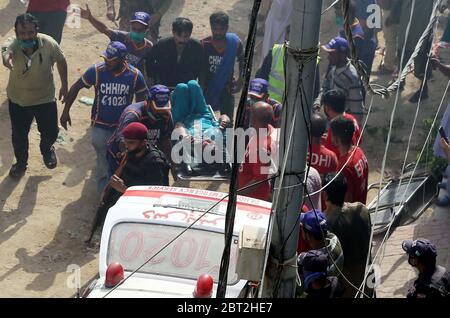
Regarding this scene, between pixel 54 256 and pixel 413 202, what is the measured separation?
13.7 ft

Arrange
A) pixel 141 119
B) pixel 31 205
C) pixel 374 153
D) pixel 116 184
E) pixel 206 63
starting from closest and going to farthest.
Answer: pixel 116 184 < pixel 141 119 < pixel 31 205 < pixel 206 63 < pixel 374 153

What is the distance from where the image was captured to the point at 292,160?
513cm

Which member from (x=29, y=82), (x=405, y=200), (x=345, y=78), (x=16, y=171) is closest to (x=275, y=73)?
(x=345, y=78)

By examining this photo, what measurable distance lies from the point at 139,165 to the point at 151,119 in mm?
841

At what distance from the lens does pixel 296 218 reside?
5.27 metres

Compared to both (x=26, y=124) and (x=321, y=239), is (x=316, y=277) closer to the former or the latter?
(x=321, y=239)

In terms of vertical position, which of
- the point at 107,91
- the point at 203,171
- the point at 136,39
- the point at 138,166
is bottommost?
the point at 203,171

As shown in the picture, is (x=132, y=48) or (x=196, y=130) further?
(x=132, y=48)

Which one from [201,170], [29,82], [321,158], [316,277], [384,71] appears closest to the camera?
[316,277]

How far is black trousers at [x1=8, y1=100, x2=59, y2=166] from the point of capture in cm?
1085

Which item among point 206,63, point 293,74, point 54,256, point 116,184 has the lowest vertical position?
point 54,256
